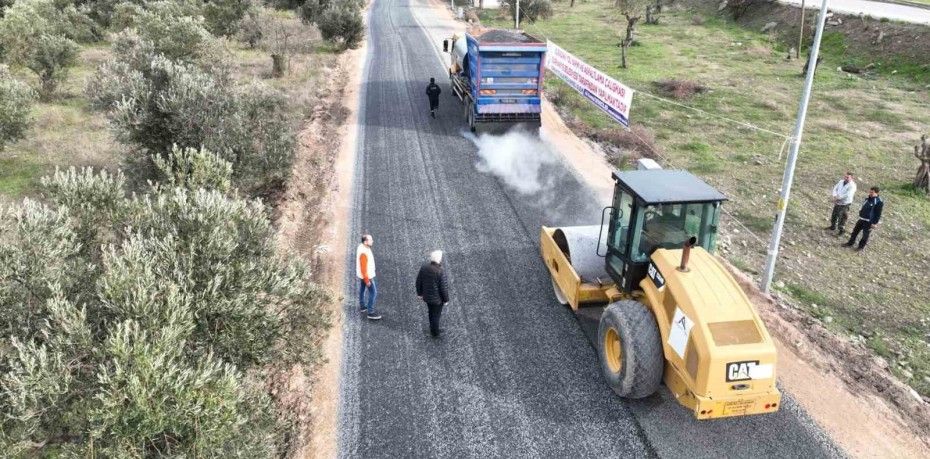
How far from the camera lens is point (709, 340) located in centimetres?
673

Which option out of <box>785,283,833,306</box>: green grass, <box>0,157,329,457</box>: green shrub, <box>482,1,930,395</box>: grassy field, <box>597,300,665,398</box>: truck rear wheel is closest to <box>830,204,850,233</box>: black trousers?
<box>482,1,930,395</box>: grassy field

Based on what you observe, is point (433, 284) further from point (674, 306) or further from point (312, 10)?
point (312, 10)

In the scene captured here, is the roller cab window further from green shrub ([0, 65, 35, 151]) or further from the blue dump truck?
green shrub ([0, 65, 35, 151])

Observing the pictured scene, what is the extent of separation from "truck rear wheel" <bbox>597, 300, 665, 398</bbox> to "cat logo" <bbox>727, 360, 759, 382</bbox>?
99 cm

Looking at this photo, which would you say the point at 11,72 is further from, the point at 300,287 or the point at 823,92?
the point at 823,92

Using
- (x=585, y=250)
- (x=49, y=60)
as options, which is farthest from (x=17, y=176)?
(x=585, y=250)

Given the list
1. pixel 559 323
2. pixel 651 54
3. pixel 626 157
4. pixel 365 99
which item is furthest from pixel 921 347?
pixel 651 54

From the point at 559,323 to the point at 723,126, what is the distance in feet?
49.6

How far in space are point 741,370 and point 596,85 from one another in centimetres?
1404

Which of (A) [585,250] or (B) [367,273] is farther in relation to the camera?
(A) [585,250]

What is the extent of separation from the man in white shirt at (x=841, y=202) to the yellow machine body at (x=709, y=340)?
799cm

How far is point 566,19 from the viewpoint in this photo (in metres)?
48.3

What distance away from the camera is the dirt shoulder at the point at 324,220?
311 inches

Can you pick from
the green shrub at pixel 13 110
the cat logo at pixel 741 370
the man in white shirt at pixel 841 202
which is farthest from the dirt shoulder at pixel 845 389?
the green shrub at pixel 13 110
